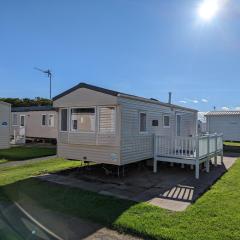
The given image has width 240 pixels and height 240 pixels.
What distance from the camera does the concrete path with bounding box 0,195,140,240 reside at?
503 centimetres

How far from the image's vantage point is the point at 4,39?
542 inches

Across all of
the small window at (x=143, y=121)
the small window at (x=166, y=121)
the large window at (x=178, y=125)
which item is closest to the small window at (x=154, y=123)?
the small window at (x=143, y=121)

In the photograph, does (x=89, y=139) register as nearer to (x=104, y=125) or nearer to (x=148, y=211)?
(x=104, y=125)

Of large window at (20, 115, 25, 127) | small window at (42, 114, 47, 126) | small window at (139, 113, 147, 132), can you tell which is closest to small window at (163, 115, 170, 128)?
small window at (139, 113, 147, 132)

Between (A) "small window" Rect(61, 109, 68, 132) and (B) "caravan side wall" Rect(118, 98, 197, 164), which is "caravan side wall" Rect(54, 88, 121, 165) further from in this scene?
(B) "caravan side wall" Rect(118, 98, 197, 164)

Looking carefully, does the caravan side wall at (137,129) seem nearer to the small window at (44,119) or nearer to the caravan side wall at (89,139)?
the caravan side wall at (89,139)

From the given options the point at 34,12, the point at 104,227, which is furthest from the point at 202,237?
the point at 34,12

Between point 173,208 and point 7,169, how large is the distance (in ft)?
25.0

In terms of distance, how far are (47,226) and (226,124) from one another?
24.5m

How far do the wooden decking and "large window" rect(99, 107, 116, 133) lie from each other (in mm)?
2457

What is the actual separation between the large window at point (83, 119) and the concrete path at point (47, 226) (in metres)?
4.52

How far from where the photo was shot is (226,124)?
27203 mm

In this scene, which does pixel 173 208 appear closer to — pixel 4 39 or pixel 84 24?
pixel 84 24

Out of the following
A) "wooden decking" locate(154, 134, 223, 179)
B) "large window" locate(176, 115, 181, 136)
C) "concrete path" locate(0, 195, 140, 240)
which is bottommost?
"concrete path" locate(0, 195, 140, 240)
